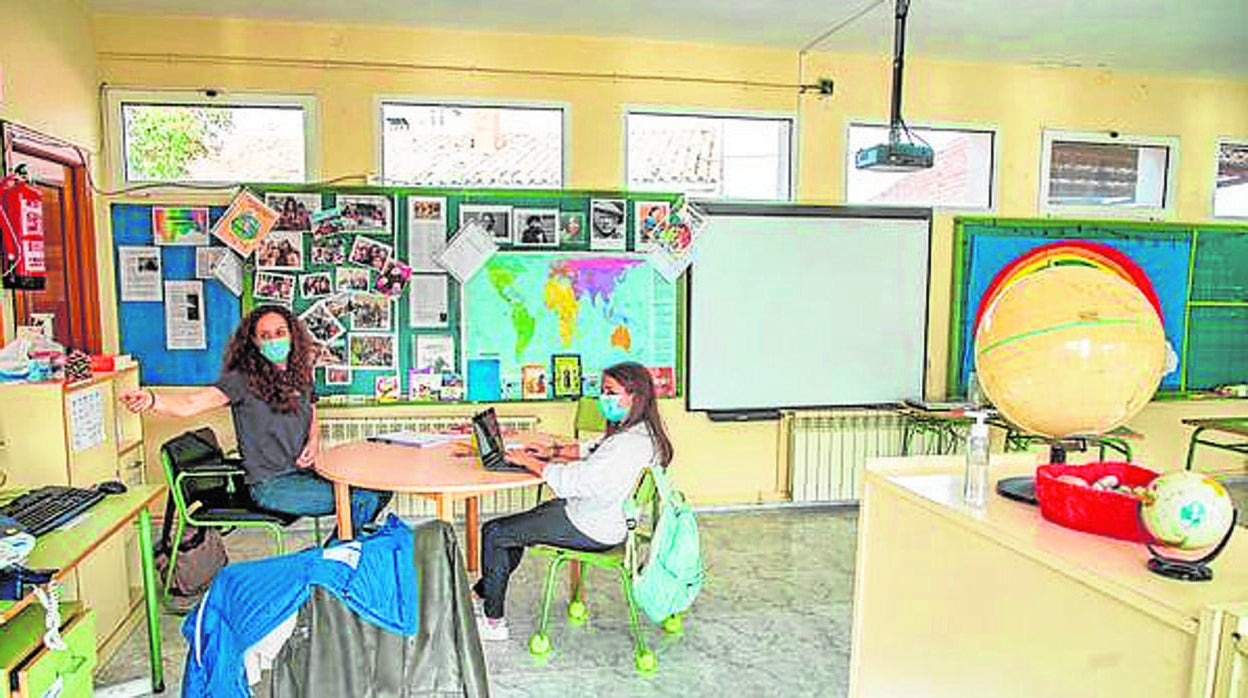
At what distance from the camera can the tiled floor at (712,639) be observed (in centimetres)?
298

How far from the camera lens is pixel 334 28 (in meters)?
4.43

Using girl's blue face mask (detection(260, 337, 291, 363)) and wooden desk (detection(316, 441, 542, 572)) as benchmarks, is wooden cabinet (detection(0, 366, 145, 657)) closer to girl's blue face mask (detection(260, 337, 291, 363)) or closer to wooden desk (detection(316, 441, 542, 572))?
girl's blue face mask (detection(260, 337, 291, 363))

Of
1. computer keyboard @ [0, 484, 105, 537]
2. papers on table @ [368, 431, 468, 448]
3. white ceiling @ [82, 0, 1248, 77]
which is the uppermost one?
white ceiling @ [82, 0, 1248, 77]

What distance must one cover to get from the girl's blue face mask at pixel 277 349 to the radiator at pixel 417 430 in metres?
0.99

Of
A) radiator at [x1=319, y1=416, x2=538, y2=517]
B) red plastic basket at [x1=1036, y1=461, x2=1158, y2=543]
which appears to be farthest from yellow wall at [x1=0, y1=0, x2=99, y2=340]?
red plastic basket at [x1=1036, y1=461, x2=1158, y2=543]

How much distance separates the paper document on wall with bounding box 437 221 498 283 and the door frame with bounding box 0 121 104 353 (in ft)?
5.57

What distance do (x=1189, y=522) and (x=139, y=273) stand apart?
15.2ft

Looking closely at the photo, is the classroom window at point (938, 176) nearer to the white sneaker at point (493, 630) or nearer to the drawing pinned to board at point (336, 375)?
the drawing pinned to board at point (336, 375)

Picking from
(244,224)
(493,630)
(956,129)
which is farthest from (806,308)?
(244,224)

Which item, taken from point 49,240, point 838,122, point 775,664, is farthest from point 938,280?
point 49,240

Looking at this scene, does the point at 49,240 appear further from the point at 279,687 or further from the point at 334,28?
the point at 279,687

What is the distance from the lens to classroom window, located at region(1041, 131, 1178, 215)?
17.7 feet

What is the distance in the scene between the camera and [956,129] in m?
5.22

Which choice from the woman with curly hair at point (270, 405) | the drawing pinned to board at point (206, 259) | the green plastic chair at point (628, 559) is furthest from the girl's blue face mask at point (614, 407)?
the drawing pinned to board at point (206, 259)
